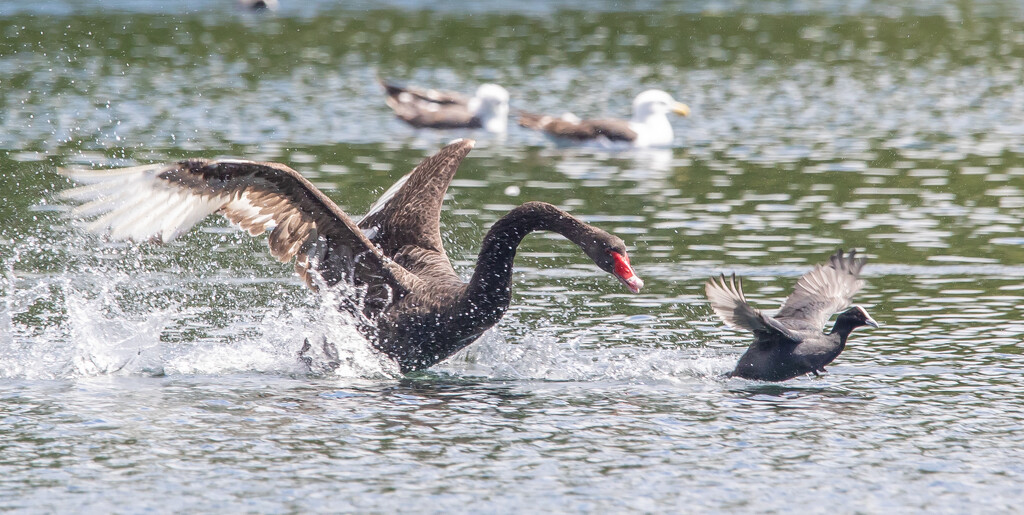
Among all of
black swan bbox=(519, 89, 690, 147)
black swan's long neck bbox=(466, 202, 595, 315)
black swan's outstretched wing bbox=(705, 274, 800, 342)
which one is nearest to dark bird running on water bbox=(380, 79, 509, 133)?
black swan bbox=(519, 89, 690, 147)

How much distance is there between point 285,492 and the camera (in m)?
6.86

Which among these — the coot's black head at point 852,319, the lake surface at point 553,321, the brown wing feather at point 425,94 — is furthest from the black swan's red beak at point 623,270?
the brown wing feather at point 425,94

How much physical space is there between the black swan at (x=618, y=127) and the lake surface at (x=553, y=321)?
34 centimetres

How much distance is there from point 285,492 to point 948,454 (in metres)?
3.61

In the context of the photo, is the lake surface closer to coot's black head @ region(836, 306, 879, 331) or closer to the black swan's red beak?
coot's black head @ region(836, 306, 879, 331)

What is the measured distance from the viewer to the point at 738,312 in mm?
8922

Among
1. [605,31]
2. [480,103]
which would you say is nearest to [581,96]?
[480,103]

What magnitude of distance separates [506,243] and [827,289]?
2488mm

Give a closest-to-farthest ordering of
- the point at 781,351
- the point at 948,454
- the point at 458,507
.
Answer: the point at 458,507 → the point at 948,454 → the point at 781,351

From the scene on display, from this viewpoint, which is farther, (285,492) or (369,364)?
(369,364)

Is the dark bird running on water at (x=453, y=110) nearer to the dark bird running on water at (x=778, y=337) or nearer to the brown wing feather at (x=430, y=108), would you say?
the brown wing feather at (x=430, y=108)

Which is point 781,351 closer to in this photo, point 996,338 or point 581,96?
point 996,338

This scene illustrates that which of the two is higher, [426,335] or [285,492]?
[426,335]

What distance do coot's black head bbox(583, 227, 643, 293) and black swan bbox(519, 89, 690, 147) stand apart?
11526mm
